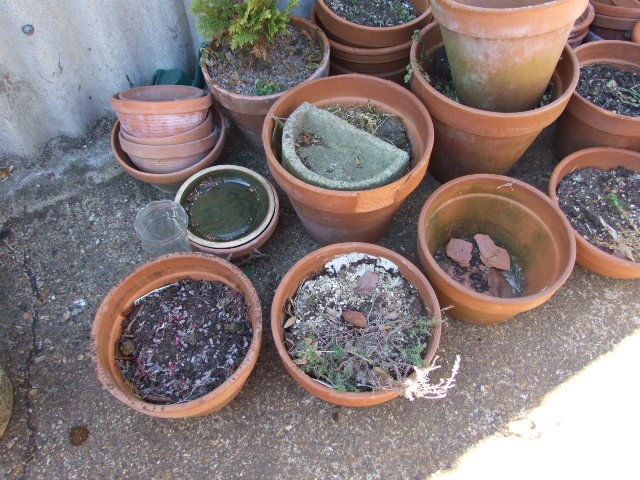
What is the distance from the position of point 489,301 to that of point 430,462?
71 centimetres

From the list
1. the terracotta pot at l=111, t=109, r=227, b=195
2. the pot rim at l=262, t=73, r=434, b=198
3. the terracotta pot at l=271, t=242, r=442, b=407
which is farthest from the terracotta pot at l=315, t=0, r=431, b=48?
the terracotta pot at l=271, t=242, r=442, b=407

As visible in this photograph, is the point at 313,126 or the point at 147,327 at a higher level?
the point at 313,126

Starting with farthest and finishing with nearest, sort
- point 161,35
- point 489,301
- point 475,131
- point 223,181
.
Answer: point 161,35
point 223,181
point 475,131
point 489,301

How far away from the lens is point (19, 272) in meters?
2.47

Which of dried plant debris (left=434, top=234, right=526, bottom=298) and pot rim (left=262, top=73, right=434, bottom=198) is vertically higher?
pot rim (left=262, top=73, right=434, bottom=198)

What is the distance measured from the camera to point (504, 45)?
79.0 inches

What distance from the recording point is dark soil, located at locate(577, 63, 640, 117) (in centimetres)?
257

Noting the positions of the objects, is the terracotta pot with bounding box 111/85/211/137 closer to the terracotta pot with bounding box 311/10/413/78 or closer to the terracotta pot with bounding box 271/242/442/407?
the terracotta pot with bounding box 311/10/413/78

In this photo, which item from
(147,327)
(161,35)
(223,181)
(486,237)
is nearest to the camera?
(147,327)

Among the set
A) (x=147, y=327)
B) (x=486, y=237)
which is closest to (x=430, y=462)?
(x=486, y=237)

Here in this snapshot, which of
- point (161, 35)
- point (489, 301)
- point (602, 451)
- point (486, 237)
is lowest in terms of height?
point (602, 451)

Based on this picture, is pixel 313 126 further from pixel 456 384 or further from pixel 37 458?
pixel 37 458

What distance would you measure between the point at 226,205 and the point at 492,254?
54.8 inches

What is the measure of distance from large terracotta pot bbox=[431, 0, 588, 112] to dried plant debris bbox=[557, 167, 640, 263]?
0.50 metres
